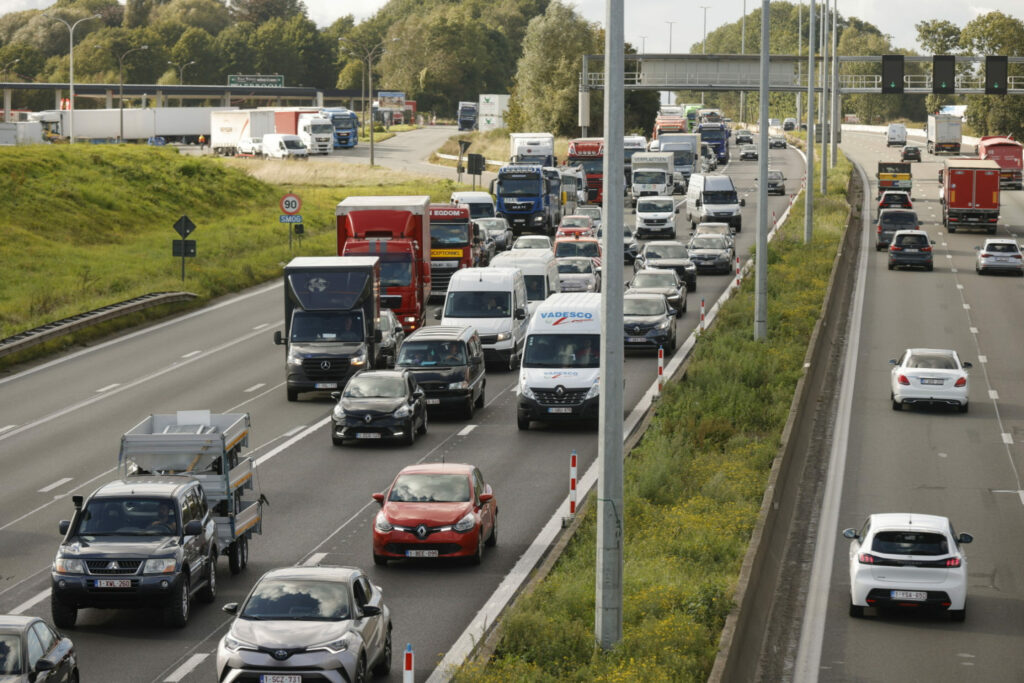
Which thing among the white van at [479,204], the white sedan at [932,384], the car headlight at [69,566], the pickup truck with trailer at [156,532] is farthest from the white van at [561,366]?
the white van at [479,204]

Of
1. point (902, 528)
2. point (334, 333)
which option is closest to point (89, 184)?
point (334, 333)

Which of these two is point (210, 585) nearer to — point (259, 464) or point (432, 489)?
point (432, 489)

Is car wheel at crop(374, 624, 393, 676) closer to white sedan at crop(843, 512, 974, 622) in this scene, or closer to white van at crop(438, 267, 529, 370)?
white sedan at crop(843, 512, 974, 622)

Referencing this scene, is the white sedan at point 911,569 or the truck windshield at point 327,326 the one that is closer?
the white sedan at point 911,569

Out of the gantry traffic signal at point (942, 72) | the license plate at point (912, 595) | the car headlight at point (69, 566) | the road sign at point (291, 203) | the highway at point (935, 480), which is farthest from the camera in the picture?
the gantry traffic signal at point (942, 72)

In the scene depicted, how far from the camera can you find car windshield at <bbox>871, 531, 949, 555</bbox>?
66.0ft

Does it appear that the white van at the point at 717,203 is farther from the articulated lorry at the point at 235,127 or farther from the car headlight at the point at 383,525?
the articulated lorry at the point at 235,127

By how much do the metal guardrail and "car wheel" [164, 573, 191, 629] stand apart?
2285cm

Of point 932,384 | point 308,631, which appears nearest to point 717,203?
point 932,384

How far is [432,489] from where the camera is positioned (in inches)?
869

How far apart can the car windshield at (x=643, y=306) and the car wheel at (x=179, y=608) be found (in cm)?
2301

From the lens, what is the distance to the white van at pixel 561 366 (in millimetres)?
31484

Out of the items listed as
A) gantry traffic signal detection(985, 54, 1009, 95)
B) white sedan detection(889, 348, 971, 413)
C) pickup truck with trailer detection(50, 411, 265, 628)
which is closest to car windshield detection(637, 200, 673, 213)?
gantry traffic signal detection(985, 54, 1009, 95)

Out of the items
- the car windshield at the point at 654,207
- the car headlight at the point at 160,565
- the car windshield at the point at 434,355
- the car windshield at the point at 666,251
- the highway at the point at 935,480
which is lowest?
the highway at the point at 935,480
